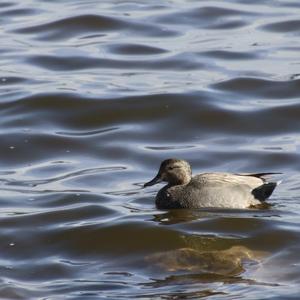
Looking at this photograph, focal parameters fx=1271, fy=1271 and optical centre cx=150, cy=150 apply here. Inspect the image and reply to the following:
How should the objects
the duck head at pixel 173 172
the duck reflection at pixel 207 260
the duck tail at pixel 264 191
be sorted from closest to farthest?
the duck reflection at pixel 207 260
the duck tail at pixel 264 191
the duck head at pixel 173 172

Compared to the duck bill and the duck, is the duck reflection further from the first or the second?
the duck bill

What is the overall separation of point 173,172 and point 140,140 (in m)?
2.12

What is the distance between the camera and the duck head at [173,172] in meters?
12.6

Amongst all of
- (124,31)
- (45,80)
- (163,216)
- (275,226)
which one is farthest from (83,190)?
(124,31)

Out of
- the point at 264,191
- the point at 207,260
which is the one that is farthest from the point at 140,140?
the point at 207,260

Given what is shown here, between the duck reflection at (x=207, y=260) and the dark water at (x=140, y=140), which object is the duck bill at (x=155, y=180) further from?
the duck reflection at (x=207, y=260)

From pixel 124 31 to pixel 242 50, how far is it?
7.66 feet

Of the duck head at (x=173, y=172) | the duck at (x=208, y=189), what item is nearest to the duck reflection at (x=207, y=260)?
the duck at (x=208, y=189)

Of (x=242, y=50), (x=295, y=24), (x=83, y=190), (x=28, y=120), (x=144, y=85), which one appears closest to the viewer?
(x=83, y=190)

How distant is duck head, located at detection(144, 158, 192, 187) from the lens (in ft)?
41.4

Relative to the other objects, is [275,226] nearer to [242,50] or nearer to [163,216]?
[163,216]

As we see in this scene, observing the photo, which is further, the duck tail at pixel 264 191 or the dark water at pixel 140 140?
the duck tail at pixel 264 191

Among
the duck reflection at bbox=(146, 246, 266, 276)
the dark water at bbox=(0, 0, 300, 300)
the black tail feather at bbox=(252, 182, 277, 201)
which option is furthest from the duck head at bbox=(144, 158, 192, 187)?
the duck reflection at bbox=(146, 246, 266, 276)

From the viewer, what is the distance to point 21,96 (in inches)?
639
